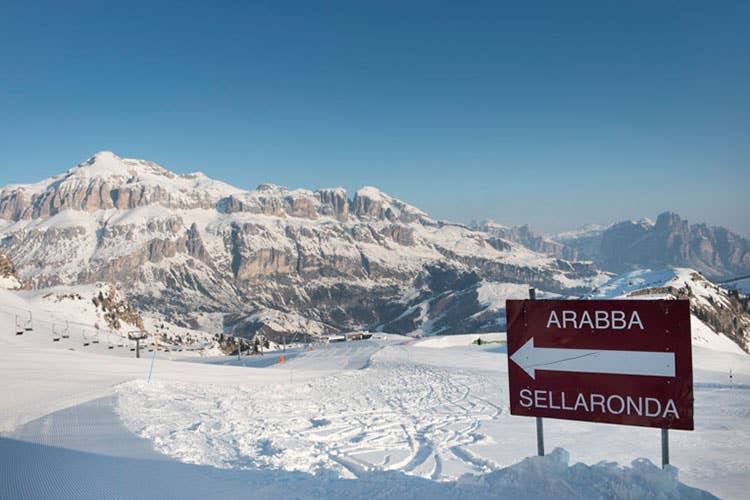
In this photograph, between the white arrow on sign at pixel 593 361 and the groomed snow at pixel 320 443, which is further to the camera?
the groomed snow at pixel 320 443

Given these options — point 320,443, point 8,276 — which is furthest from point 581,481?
point 8,276

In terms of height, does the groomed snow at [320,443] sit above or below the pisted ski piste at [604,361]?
below

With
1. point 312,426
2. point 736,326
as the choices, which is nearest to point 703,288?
point 736,326

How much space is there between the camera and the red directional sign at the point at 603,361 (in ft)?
21.5

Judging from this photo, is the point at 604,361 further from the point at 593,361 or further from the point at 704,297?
the point at 704,297

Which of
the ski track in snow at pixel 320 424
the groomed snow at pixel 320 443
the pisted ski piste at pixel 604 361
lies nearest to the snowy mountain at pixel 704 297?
the ski track in snow at pixel 320 424

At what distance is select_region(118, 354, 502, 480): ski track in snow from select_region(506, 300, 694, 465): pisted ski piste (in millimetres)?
2592

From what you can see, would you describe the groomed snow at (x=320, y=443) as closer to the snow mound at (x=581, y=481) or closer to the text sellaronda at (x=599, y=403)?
the snow mound at (x=581, y=481)

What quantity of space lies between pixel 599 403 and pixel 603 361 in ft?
2.15

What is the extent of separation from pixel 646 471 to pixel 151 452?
855cm

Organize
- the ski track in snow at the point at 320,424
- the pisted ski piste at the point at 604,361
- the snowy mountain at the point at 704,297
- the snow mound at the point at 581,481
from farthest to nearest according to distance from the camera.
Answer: the snowy mountain at the point at 704,297, the ski track in snow at the point at 320,424, the pisted ski piste at the point at 604,361, the snow mound at the point at 581,481

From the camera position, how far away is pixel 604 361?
6945 millimetres

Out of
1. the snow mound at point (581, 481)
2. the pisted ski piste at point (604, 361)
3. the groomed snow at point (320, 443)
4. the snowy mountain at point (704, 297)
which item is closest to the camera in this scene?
the snow mound at point (581, 481)

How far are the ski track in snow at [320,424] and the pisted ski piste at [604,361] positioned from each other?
2.59 metres
